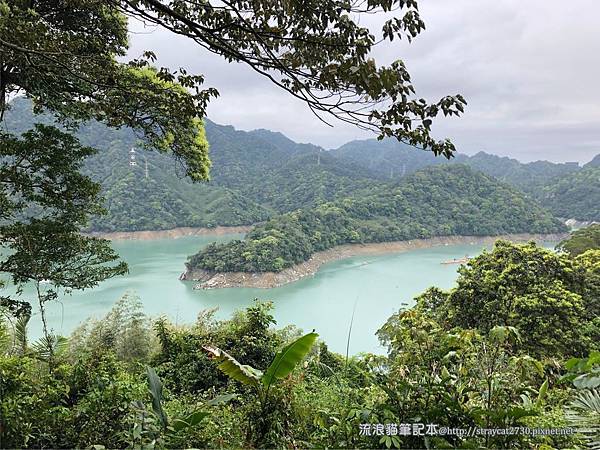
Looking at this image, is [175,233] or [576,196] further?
[576,196]

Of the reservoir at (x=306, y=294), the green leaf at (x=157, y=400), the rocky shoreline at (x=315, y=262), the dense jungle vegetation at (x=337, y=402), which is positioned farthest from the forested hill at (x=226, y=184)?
the green leaf at (x=157, y=400)

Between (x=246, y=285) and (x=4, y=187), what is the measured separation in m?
20.1

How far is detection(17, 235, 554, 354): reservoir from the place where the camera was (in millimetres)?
16219

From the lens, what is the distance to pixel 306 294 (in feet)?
74.6

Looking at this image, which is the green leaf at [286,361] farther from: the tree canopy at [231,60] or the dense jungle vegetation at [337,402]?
the tree canopy at [231,60]

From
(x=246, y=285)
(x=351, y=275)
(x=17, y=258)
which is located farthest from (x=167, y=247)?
(x=17, y=258)

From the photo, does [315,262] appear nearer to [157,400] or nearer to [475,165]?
[157,400]

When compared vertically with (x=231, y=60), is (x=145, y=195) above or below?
above

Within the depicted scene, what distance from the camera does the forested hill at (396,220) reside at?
2466 cm

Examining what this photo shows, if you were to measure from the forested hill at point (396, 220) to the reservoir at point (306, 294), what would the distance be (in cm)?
193

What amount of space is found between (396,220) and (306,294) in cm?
1985

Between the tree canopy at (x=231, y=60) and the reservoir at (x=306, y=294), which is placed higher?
the tree canopy at (x=231, y=60)

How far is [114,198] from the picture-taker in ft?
113

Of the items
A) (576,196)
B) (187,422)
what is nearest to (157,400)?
(187,422)
